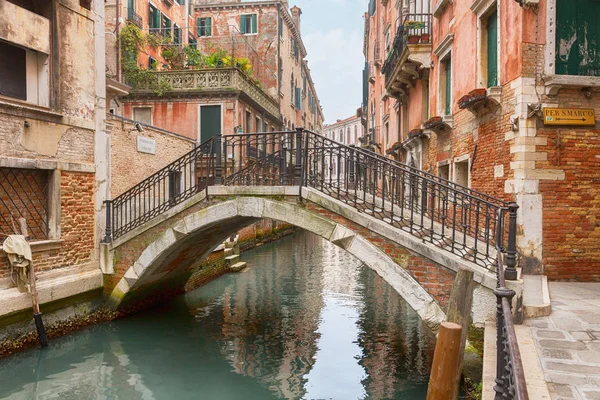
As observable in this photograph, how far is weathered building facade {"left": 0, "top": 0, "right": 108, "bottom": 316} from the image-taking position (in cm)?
687

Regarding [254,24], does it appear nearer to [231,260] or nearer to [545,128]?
[231,260]

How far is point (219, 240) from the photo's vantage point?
1045 cm

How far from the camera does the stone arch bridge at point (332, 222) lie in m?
5.72

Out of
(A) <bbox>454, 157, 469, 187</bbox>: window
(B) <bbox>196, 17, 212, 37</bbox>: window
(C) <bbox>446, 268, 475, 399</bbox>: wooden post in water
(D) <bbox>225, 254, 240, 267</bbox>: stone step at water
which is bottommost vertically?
(D) <bbox>225, 254, 240, 267</bbox>: stone step at water

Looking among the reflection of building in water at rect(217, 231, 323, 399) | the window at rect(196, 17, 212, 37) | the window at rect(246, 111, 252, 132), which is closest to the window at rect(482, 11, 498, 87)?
the reflection of building in water at rect(217, 231, 323, 399)

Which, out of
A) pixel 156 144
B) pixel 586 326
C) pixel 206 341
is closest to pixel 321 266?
pixel 156 144

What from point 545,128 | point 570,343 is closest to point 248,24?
point 545,128

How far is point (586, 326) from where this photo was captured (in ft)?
15.3

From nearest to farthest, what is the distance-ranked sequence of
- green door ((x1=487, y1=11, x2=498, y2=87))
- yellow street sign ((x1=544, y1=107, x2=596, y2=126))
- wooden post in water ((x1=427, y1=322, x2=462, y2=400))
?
wooden post in water ((x1=427, y1=322, x2=462, y2=400)) → yellow street sign ((x1=544, y1=107, x2=596, y2=126)) → green door ((x1=487, y1=11, x2=498, y2=87))

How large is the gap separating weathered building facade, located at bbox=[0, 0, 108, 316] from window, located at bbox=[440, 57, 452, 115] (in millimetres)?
7439

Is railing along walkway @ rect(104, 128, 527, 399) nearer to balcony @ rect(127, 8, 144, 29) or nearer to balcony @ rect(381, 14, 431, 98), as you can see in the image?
balcony @ rect(381, 14, 431, 98)

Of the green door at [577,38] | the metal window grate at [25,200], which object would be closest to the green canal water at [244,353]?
the metal window grate at [25,200]

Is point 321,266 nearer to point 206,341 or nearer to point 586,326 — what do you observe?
point 206,341

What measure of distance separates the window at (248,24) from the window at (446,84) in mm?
16216
